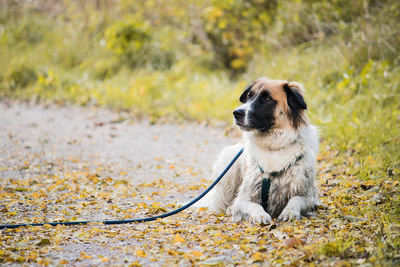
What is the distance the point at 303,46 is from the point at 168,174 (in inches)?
231

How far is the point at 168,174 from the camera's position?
19.9 feet

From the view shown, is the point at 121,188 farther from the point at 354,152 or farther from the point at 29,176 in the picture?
the point at 354,152

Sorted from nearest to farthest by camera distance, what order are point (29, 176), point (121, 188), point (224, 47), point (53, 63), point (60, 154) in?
point (121, 188) < point (29, 176) < point (60, 154) < point (224, 47) < point (53, 63)

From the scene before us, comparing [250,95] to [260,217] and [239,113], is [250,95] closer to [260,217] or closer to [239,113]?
[239,113]

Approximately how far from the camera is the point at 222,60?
12.4 m

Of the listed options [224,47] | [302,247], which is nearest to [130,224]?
[302,247]

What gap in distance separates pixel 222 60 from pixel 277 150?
8.92 meters

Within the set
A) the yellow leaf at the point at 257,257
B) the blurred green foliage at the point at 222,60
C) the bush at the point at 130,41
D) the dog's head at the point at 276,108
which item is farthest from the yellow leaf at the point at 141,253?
the bush at the point at 130,41

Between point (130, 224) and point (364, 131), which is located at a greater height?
point (364, 131)

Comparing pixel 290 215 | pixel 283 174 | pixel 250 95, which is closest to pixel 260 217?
pixel 290 215

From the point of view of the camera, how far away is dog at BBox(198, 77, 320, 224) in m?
3.72

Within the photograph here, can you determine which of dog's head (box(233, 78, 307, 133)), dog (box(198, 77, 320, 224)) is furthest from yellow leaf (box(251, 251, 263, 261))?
dog's head (box(233, 78, 307, 133))

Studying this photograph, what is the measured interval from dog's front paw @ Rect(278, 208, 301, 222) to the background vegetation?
1650mm

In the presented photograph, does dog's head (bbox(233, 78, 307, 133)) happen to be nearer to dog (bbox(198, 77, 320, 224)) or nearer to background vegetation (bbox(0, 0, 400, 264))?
dog (bbox(198, 77, 320, 224))
